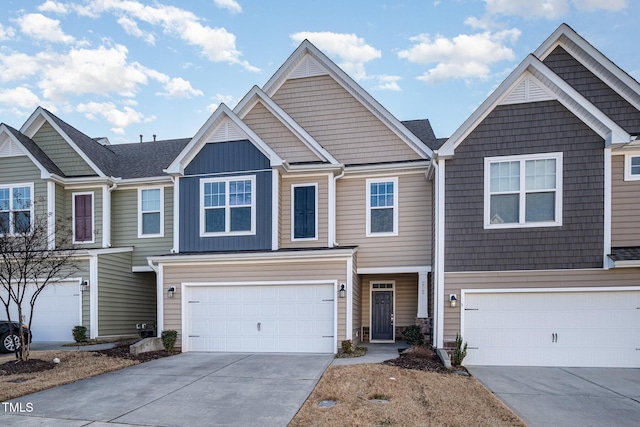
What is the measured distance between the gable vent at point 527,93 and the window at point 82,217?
14042mm

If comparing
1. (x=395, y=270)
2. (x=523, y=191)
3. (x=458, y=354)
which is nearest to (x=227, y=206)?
(x=395, y=270)

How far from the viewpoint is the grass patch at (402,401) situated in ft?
17.6

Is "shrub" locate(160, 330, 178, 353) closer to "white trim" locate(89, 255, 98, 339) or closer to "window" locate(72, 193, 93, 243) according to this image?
"white trim" locate(89, 255, 98, 339)

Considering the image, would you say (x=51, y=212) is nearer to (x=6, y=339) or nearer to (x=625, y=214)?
(x=6, y=339)

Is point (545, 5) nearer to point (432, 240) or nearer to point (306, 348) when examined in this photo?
point (432, 240)

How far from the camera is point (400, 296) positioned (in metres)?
12.9

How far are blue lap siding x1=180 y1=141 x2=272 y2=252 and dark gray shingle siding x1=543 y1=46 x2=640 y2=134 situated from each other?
9.04 meters

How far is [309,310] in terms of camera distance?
10.7 meters

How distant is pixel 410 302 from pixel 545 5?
10.9 meters

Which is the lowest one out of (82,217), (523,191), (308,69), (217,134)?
(82,217)

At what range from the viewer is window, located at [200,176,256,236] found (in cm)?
1149

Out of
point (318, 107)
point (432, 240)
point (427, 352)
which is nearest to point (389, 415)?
point (427, 352)

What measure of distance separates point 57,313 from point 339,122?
11488 millimetres

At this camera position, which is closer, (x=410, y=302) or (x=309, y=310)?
(x=309, y=310)
